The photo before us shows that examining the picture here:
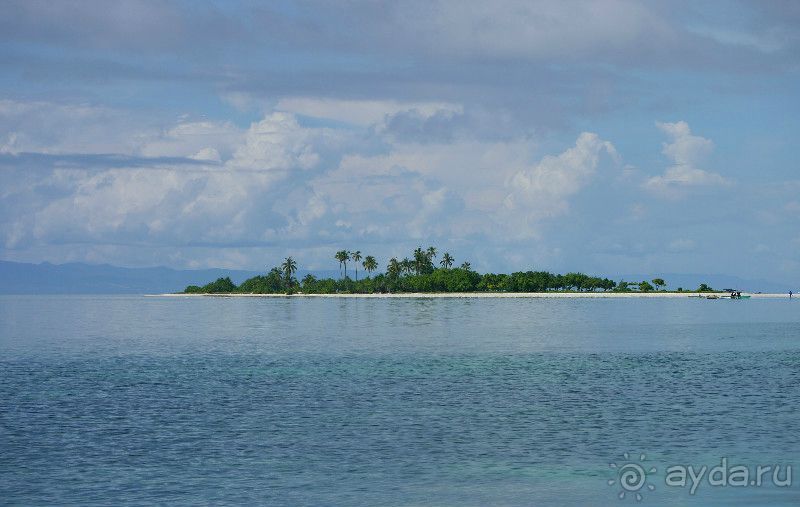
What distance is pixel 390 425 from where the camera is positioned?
3797 centimetres

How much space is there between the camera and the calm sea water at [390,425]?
1067 inches

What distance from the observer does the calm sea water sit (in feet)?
88.9

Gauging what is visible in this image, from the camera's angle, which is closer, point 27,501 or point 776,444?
point 27,501

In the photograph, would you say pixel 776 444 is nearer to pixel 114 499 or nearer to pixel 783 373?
pixel 114 499

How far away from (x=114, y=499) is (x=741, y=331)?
100694 millimetres

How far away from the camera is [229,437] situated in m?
35.9

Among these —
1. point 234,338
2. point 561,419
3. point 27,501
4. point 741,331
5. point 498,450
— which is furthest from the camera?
point 741,331

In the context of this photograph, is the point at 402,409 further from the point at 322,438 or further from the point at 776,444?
the point at 776,444

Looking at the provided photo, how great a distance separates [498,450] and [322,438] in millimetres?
7551

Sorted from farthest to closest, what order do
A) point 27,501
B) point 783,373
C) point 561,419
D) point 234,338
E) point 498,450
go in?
Result: point 234,338
point 783,373
point 561,419
point 498,450
point 27,501

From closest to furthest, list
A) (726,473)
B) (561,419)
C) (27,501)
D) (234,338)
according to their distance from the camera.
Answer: (27,501), (726,473), (561,419), (234,338)

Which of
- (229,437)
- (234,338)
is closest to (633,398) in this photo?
(229,437)

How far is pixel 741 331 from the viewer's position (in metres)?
112

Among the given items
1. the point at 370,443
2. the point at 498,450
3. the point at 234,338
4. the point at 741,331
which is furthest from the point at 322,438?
the point at 741,331
